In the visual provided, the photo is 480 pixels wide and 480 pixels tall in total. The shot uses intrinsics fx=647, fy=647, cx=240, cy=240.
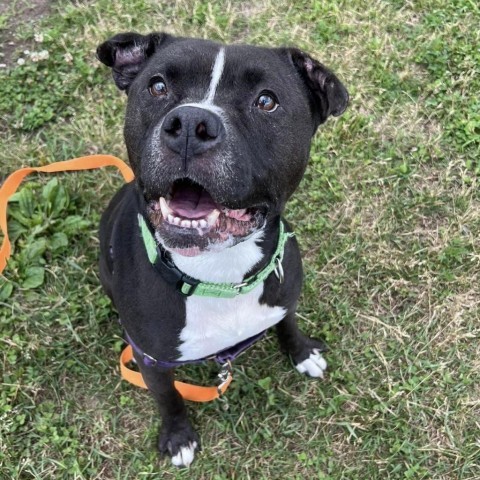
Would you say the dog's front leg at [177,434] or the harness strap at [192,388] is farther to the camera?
the harness strap at [192,388]

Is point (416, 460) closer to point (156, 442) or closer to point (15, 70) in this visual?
point (156, 442)

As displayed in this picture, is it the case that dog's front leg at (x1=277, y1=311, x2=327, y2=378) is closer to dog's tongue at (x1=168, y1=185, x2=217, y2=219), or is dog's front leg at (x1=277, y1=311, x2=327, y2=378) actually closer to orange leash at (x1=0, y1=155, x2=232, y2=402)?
orange leash at (x1=0, y1=155, x2=232, y2=402)

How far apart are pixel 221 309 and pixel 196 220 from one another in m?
0.59

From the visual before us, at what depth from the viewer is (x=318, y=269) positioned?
4004 mm

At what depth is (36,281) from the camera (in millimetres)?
3959

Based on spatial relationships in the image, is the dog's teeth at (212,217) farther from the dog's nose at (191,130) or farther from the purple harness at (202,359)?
the purple harness at (202,359)

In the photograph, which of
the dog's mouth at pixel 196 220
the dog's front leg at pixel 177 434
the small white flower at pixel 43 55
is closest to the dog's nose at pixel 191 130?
the dog's mouth at pixel 196 220

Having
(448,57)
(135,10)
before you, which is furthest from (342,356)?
(135,10)

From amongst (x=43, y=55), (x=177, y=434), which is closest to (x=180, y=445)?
(x=177, y=434)

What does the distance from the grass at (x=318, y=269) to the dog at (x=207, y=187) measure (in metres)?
0.69

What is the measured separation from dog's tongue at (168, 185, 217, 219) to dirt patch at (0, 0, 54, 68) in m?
2.87

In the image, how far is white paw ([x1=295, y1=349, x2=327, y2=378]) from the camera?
3.68m

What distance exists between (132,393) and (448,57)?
3.13m

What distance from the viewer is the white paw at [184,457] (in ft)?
11.4
